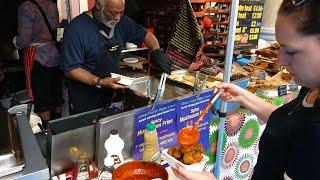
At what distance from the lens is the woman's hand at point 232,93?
1.55 metres

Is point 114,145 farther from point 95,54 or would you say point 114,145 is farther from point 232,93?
point 95,54

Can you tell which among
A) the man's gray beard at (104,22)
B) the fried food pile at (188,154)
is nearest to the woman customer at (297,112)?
the fried food pile at (188,154)

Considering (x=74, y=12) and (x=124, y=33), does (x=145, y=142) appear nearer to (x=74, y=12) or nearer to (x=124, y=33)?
(x=124, y=33)

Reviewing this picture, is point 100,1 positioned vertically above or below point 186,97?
above

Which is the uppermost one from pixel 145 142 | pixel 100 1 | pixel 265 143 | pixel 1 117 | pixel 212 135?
pixel 100 1

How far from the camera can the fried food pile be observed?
4.15 ft

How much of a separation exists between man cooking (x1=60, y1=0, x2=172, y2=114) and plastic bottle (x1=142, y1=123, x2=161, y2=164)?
1.80 ft

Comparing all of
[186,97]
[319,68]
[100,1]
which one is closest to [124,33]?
[100,1]

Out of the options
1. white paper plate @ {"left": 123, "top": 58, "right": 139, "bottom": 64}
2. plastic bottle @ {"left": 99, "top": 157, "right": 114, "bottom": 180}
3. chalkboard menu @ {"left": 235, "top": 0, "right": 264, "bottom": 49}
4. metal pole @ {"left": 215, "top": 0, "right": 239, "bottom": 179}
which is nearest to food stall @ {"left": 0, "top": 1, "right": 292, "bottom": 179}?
metal pole @ {"left": 215, "top": 0, "right": 239, "bottom": 179}

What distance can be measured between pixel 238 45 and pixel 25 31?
2.30m

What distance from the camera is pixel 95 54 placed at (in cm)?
220

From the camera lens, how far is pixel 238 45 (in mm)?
3480

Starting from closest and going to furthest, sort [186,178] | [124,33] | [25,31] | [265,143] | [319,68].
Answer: [319,68], [265,143], [186,178], [124,33], [25,31]

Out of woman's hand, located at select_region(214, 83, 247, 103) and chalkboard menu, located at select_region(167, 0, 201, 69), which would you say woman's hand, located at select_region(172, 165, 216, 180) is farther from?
chalkboard menu, located at select_region(167, 0, 201, 69)
